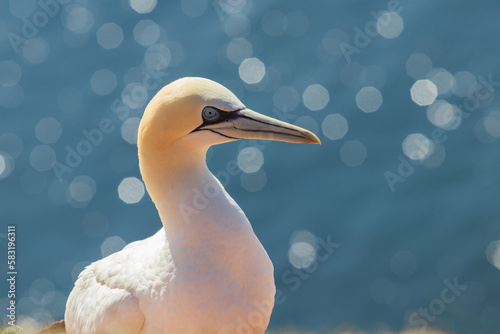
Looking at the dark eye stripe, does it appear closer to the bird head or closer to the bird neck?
the bird head

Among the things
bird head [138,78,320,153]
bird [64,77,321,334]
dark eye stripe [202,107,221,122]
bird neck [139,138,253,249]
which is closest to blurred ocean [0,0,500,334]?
bird [64,77,321,334]

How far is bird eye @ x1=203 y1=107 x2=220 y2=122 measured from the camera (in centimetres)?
499

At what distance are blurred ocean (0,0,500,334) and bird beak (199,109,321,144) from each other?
6.92 m

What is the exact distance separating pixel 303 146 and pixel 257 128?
8440mm

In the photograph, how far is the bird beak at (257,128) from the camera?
16.7 feet

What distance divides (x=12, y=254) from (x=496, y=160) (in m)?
8.27

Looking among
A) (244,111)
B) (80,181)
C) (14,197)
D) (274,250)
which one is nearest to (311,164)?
(274,250)

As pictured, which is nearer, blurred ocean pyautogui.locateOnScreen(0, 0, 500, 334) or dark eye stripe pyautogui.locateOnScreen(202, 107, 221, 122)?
dark eye stripe pyautogui.locateOnScreen(202, 107, 221, 122)

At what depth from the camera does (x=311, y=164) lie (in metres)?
13.3

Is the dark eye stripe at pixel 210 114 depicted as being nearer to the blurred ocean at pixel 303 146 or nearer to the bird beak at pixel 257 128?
the bird beak at pixel 257 128

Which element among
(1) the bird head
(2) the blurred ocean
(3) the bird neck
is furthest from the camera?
(2) the blurred ocean

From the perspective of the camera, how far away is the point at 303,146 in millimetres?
13500

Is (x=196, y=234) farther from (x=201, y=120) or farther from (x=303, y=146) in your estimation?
(x=303, y=146)

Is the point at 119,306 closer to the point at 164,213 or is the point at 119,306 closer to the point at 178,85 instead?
the point at 164,213
